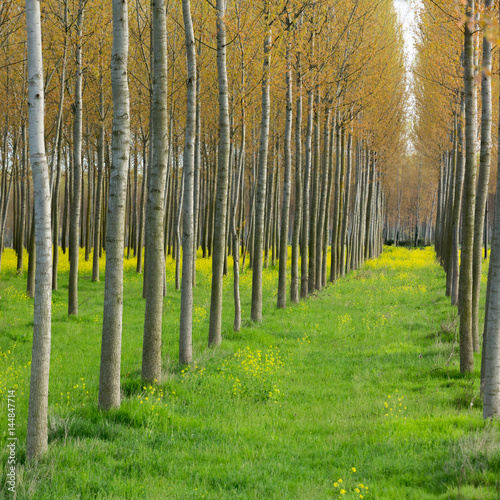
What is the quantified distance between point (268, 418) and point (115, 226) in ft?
9.98

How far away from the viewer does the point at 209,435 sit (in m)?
5.27

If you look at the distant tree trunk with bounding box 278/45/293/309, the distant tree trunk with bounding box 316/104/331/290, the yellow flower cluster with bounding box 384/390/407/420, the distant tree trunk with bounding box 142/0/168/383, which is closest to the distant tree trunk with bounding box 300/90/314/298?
the distant tree trunk with bounding box 316/104/331/290

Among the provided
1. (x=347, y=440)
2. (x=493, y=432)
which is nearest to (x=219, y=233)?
(x=347, y=440)

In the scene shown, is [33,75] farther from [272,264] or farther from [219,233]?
[272,264]

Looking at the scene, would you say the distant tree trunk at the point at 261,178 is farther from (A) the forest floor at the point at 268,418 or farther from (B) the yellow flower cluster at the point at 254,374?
(B) the yellow flower cluster at the point at 254,374

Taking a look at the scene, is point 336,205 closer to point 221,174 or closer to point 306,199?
point 306,199

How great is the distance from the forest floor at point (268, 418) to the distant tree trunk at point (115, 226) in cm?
46

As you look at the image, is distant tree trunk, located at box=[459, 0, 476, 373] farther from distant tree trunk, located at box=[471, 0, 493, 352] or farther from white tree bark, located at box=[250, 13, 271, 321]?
white tree bark, located at box=[250, 13, 271, 321]

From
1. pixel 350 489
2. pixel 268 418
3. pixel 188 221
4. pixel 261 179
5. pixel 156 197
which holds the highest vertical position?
pixel 261 179

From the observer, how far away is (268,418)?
5.84 m

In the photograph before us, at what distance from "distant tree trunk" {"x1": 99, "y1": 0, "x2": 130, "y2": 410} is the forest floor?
464 mm

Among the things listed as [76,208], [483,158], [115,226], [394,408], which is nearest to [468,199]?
[483,158]

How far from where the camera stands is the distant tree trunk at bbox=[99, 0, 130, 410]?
5.53 m

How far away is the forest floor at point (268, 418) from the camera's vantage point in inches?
159
